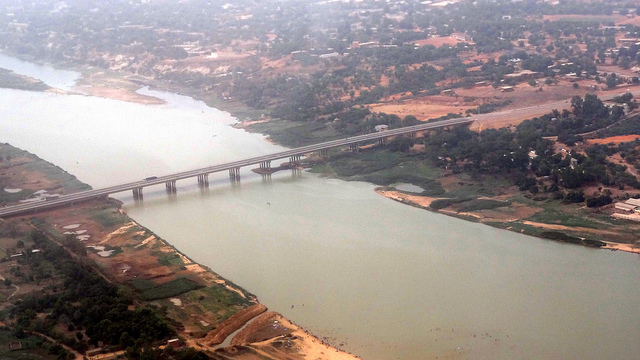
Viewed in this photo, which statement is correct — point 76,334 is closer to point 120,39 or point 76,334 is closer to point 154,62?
point 154,62

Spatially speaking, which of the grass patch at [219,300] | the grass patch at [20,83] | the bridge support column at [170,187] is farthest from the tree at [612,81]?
the grass patch at [20,83]

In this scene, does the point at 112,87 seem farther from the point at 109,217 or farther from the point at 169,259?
the point at 169,259

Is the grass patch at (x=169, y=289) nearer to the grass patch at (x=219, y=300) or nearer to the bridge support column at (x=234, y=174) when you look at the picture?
the grass patch at (x=219, y=300)

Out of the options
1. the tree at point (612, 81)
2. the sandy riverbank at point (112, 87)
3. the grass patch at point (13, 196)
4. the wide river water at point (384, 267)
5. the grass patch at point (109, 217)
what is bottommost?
the wide river water at point (384, 267)

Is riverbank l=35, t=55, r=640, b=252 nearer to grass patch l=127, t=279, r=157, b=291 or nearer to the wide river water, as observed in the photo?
the wide river water

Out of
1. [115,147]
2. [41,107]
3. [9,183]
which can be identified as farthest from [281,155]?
[41,107]

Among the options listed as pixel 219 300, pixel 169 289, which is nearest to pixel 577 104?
pixel 219 300
